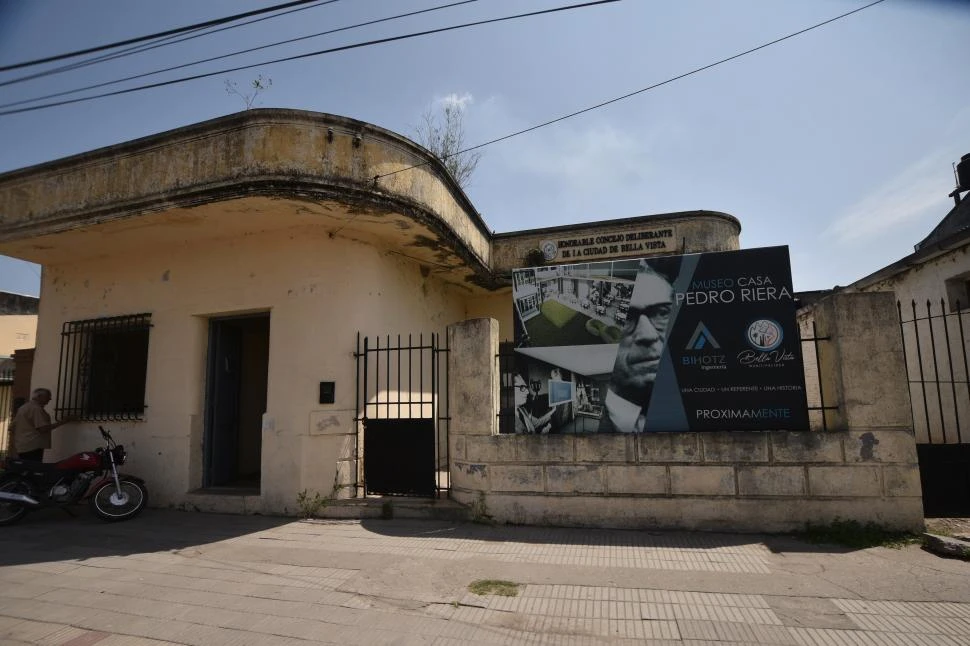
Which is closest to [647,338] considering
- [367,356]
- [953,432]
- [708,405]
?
[708,405]

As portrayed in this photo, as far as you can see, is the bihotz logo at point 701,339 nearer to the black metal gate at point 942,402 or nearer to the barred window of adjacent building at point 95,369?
the black metal gate at point 942,402

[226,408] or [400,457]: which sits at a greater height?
[226,408]

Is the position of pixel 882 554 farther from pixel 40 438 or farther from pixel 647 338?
pixel 40 438

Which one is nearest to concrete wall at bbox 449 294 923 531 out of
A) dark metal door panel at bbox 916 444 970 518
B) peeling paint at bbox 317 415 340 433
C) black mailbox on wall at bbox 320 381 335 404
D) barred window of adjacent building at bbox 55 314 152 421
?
dark metal door panel at bbox 916 444 970 518

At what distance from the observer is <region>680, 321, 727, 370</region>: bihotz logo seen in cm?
594

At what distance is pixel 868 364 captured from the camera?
18.1 feet

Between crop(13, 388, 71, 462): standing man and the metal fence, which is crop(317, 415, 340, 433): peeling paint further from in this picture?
the metal fence

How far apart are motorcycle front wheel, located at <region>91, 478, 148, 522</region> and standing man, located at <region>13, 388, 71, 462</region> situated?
1506 mm

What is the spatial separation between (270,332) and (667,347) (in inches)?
215

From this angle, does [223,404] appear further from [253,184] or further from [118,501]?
[253,184]

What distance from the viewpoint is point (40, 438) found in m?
7.97

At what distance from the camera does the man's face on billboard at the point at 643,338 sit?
6.10 meters

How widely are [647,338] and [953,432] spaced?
6475 mm

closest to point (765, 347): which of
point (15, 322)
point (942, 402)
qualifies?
point (942, 402)
